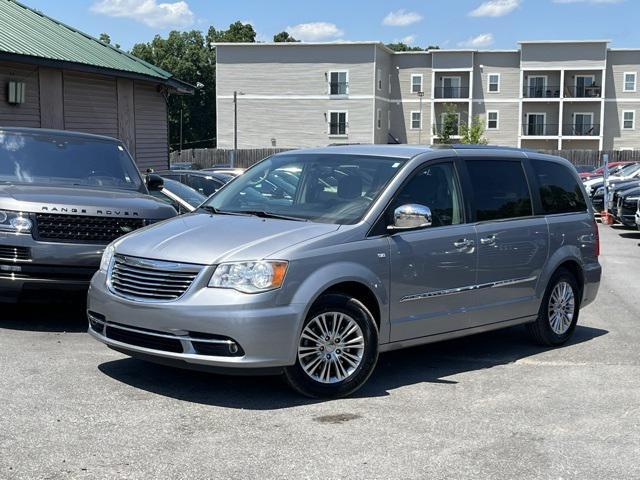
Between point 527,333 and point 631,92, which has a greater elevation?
point 631,92

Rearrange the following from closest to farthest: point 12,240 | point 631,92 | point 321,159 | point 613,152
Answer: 1. point 321,159
2. point 12,240
3. point 613,152
4. point 631,92

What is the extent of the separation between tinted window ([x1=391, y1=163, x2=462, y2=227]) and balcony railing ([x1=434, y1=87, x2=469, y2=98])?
53.9 m

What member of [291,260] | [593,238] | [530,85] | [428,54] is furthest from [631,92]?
[291,260]

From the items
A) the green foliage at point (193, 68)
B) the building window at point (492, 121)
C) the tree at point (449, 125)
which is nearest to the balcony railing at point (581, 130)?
the building window at point (492, 121)

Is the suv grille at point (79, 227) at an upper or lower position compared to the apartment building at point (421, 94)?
lower

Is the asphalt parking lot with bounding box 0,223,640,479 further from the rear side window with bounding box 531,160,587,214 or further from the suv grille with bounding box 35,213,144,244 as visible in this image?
the rear side window with bounding box 531,160,587,214

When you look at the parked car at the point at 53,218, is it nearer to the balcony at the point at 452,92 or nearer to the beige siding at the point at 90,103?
the beige siding at the point at 90,103

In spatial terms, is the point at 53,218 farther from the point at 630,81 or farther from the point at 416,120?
the point at 630,81

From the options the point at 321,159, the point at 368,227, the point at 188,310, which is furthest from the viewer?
the point at 321,159

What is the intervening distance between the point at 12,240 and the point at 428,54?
5472 cm

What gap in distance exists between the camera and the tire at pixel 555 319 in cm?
775

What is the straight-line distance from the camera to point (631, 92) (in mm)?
58000

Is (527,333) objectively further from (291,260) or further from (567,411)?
(291,260)

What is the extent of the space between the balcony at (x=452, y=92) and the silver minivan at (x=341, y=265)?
5267cm
